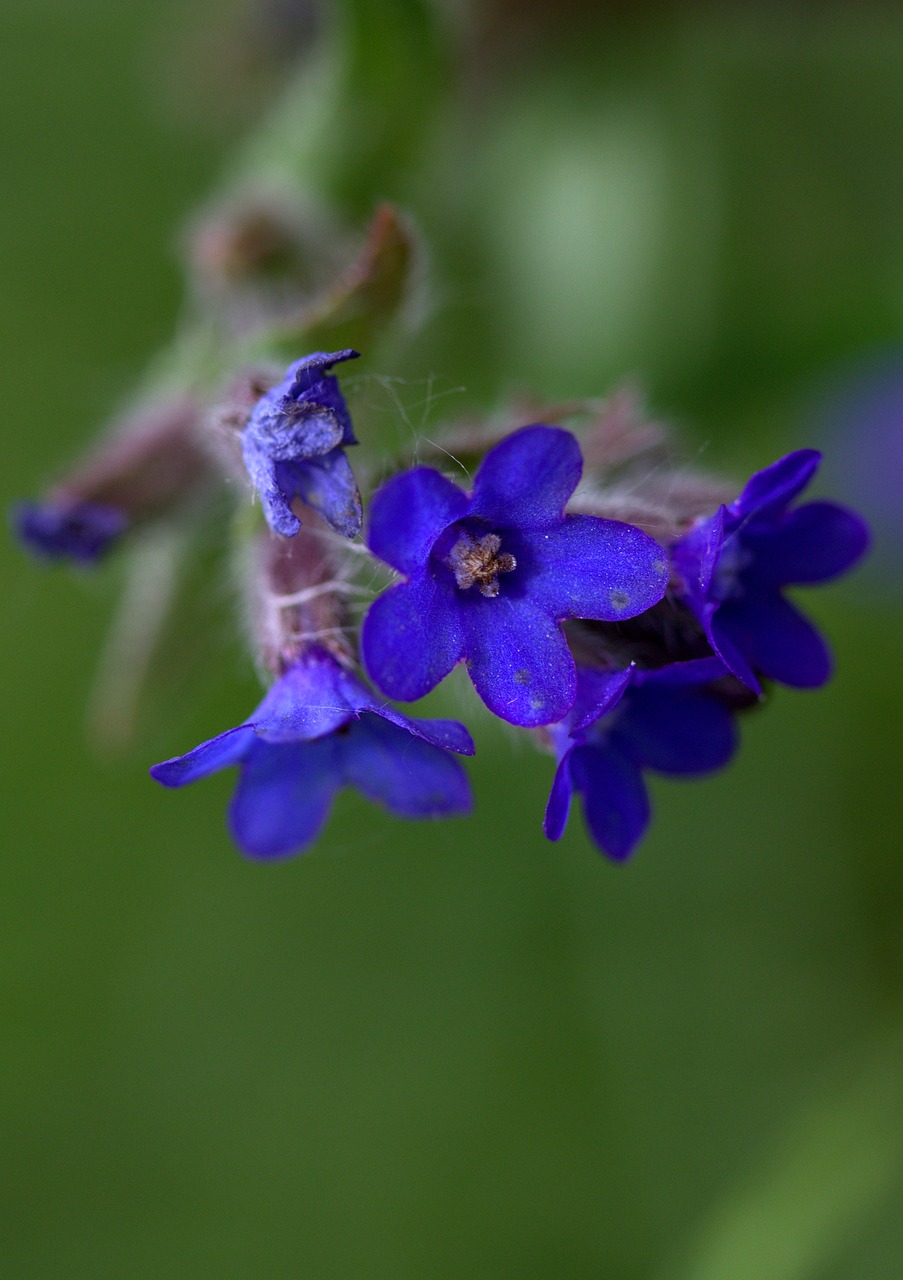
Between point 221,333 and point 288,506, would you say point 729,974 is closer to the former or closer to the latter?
point 221,333

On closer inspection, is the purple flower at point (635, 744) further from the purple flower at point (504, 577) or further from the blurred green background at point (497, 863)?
the blurred green background at point (497, 863)

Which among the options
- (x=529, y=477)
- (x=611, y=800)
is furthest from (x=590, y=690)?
(x=529, y=477)

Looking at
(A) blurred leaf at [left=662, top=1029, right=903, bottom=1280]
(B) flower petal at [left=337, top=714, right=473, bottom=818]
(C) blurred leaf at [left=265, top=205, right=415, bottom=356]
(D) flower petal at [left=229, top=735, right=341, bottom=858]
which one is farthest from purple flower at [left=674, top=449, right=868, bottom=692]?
(A) blurred leaf at [left=662, top=1029, right=903, bottom=1280]

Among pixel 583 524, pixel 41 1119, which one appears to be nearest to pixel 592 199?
pixel 583 524

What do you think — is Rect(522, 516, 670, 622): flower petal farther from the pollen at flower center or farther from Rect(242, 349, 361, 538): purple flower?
Rect(242, 349, 361, 538): purple flower

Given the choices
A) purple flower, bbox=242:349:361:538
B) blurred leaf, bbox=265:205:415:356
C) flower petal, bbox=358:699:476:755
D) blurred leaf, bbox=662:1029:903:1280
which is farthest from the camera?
blurred leaf, bbox=662:1029:903:1280

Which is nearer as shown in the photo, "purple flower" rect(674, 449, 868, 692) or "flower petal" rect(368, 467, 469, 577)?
"flower petal" rect(368, 467, 469, 577)
